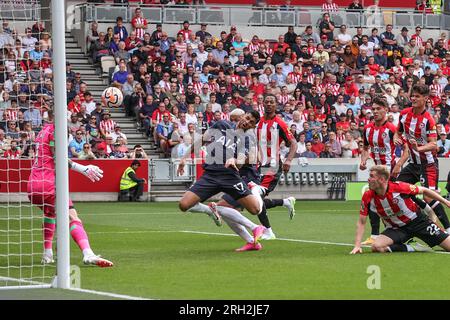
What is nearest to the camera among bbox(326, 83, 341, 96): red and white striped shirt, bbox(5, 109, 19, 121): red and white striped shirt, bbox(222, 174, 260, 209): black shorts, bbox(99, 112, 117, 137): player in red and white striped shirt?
bbox(222, 174, 260, 209): black shorts

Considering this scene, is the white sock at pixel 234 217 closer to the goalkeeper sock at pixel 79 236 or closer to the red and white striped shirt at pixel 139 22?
the goalkeeper sock at pixel 79 236

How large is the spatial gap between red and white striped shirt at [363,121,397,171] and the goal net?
18.0 feet

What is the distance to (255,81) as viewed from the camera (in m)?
37.4

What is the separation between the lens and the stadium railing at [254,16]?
127 feet

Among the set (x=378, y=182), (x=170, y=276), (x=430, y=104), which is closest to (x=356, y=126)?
(x=430, y=104)

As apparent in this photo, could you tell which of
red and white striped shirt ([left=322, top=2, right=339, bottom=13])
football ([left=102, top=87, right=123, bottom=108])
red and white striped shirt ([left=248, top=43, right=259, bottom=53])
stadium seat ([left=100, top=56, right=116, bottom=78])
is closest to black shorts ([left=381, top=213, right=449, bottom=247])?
football ([left=102, top=87, right=123, bottom=108])

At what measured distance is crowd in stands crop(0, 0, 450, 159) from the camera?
34125 mm

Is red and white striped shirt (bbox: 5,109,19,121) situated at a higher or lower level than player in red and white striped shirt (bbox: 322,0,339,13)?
lower

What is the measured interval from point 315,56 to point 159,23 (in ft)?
18.9

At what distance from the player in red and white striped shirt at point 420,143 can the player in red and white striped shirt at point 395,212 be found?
237 cm

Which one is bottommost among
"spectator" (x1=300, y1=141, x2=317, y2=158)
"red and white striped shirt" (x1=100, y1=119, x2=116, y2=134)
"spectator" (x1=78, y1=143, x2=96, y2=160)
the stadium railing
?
"spectator" (x1=300, y1=141, x2=317, y2=158)

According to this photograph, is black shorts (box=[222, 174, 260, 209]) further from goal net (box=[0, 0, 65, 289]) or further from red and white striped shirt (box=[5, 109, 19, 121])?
red and white striped shirt (box=[5, 109, 19, 121])

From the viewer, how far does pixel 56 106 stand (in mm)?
12281

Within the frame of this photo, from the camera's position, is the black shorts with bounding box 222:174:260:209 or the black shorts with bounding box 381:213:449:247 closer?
the black shorts with bounding box 381:213:449:247
